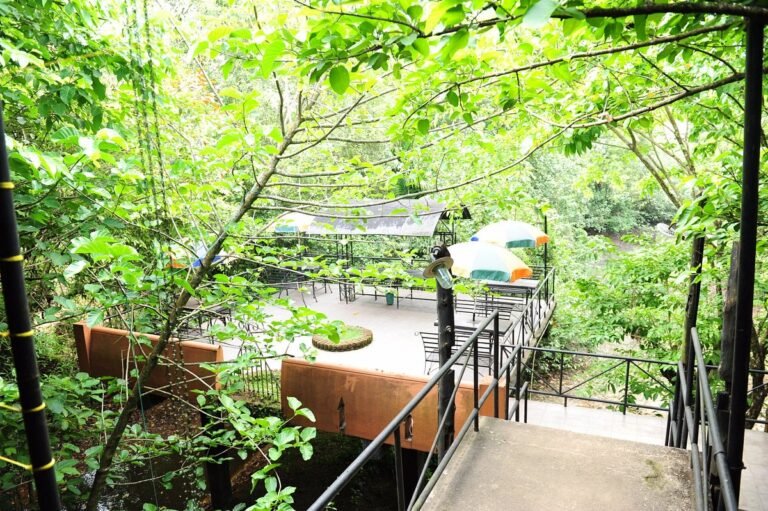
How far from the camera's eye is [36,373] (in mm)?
1441

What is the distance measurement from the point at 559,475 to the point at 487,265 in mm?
5630

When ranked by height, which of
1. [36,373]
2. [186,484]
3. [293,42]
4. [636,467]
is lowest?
[186,484]

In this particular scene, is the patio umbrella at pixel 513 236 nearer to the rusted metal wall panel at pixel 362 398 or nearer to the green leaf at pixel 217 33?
the rusted metal wall panel at pixel 362 398

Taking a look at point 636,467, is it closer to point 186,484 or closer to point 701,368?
point 701,368

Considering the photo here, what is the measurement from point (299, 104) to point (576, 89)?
9.95ft

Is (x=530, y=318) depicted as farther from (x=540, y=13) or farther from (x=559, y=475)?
(x=540, y=13)

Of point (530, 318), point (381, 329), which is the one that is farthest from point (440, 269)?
point (530, 318)

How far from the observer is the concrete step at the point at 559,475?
2.95 m

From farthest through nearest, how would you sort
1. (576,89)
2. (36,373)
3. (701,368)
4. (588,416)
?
(588,416)
(576,89)
(701,368)
(36,373)

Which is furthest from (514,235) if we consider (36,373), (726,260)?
(36,373)

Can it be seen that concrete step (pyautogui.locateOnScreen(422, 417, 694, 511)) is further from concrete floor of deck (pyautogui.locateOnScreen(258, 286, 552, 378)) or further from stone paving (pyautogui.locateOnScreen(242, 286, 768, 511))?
concrete floor of deck (pyautogui.locateOnScreen(258, 286, 552, 378))

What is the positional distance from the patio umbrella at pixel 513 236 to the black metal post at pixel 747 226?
360 inches

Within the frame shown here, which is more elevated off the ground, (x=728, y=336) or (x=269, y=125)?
(x=269, y=125)

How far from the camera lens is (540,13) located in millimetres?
1085
